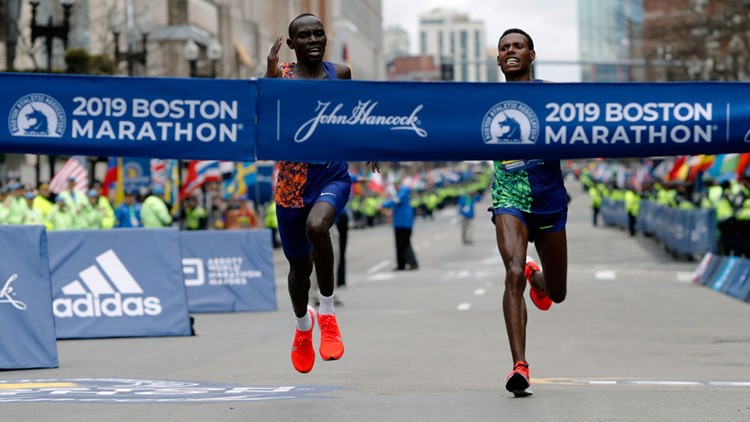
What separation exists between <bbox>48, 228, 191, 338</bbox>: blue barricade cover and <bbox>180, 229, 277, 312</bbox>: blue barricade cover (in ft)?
12.0

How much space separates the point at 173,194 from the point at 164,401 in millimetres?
25837

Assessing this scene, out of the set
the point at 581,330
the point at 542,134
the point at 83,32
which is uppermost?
the point at 83,32

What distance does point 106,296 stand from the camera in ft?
49.9

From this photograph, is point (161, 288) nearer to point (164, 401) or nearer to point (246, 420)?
point (164, 401)

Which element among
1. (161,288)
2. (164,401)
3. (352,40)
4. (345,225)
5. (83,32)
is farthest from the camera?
(352,40)

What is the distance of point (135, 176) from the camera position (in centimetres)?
3262

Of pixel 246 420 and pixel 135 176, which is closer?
pixel 246 420

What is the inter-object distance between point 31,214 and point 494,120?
15754mm

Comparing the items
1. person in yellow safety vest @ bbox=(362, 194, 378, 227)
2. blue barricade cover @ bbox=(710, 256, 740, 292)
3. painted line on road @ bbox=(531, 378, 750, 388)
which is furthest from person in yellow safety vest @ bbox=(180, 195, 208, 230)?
person in yellow safety vest @ bbox=(362, 194, 378, 227)

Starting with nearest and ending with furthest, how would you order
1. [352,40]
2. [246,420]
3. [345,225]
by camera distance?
1. [246,420]
2. [345,225]
3. [352,40]

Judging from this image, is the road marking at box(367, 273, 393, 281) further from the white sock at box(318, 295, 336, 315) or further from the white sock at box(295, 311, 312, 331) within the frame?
the white sock at box(318, 295, 336, 315)

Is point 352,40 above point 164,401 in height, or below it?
above

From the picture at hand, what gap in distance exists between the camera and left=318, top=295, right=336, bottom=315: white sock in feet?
30.8

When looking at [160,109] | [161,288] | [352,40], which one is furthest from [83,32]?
[352,40]
